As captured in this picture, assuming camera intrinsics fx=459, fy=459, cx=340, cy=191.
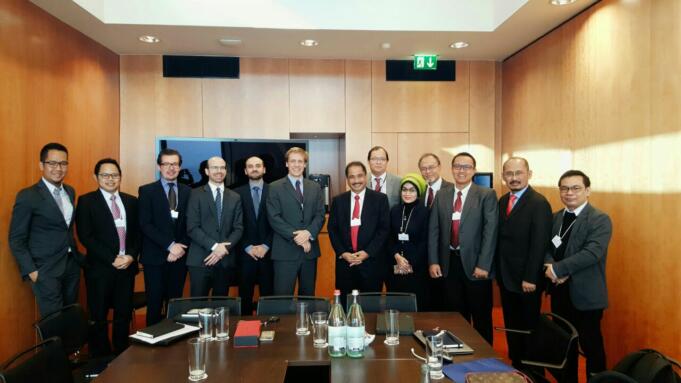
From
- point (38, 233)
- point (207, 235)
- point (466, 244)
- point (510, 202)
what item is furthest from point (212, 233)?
point (510, 202)

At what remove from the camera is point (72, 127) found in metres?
4.72

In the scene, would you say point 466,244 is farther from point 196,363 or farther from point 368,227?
point 196,363

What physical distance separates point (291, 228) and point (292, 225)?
0.17 ft

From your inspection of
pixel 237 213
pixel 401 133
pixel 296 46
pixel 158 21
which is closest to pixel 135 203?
pixel 237 213

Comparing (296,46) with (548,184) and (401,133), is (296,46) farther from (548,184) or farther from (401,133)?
(548,184)

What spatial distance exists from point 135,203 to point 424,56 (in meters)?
3.83

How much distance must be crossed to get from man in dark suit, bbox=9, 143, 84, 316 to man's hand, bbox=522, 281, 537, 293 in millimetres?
3648

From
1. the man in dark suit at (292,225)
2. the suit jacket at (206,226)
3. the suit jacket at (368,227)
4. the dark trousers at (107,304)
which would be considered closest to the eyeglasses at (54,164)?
the dark trousers at (107,304)

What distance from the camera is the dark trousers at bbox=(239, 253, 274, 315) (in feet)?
14.5

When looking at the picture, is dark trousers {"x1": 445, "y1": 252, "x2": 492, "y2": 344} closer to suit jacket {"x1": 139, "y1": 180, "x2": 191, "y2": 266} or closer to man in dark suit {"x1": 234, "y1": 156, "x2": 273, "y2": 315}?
man in dark suit {"x1": 234, "y1": 156, "x2": 273, "y2": 315}

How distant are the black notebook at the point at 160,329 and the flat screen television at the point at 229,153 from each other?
3466 millimetres

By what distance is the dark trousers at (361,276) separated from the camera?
405 cm

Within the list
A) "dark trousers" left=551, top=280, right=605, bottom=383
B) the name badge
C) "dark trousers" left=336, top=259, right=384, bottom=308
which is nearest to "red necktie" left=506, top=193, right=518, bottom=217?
the name badge

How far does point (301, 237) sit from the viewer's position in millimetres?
4020
